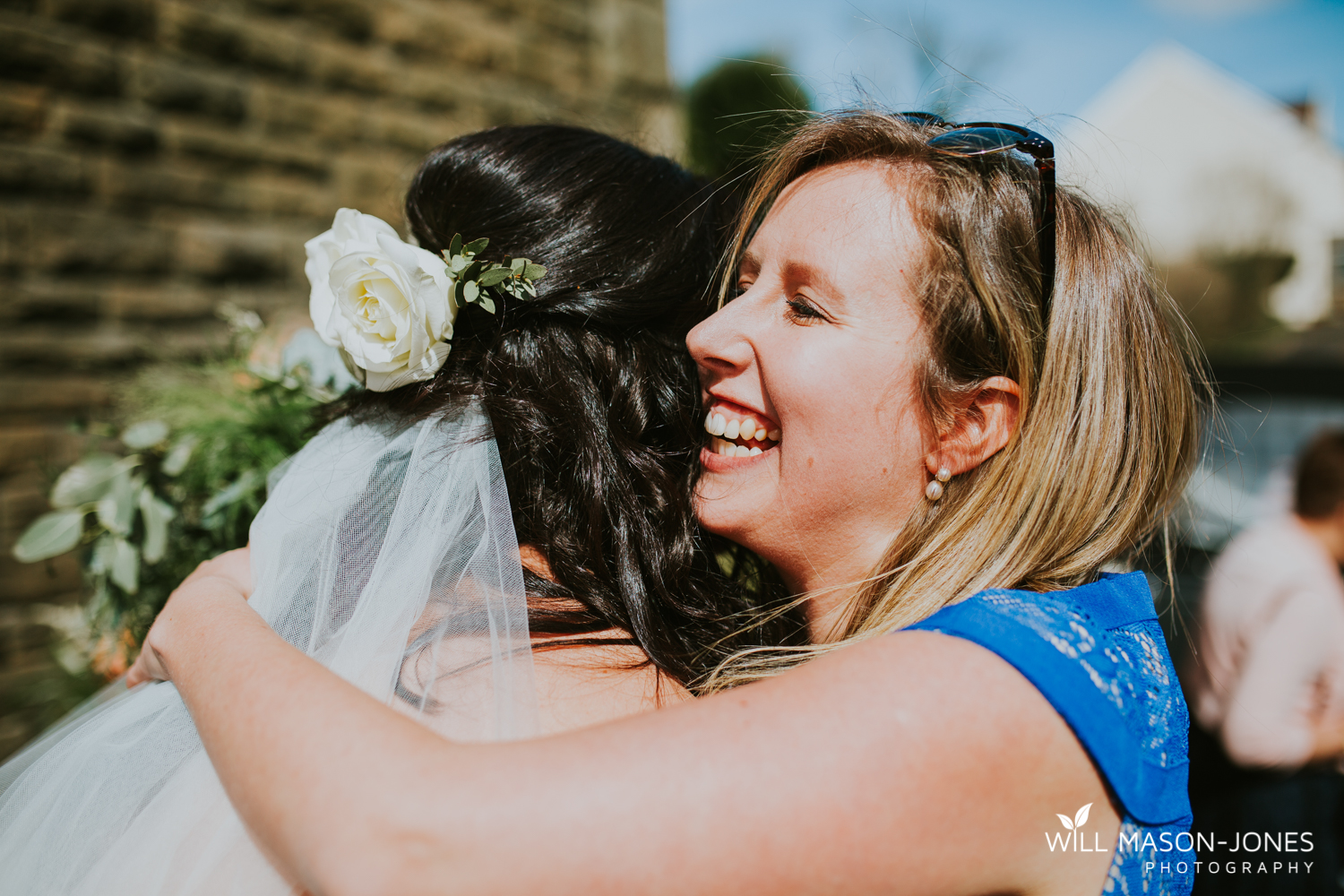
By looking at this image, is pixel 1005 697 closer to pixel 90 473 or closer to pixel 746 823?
pixel 746 823

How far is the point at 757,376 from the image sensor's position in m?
1.50

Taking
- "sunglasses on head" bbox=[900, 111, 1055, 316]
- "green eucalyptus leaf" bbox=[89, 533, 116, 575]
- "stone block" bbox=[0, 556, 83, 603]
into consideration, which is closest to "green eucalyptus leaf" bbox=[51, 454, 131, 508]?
"green eucalyptus leaf" bbox=[89, 533, 116, 575]

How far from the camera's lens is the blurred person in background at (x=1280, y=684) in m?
→ 2.89

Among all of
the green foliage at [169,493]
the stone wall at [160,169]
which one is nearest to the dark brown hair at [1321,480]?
the stone wall at [160,169]

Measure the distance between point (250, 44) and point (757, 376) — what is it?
3.44 m

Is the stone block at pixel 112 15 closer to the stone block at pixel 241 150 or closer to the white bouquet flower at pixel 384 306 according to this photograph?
the stone block at pixel 241 150

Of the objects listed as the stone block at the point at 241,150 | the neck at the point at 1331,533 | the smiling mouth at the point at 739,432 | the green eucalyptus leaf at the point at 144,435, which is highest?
the stone block at the point at 241,150

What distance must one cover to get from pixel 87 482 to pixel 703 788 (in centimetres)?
180

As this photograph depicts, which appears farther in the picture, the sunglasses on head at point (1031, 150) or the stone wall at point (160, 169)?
the stone wall at point (160, 169)

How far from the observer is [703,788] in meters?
0.85

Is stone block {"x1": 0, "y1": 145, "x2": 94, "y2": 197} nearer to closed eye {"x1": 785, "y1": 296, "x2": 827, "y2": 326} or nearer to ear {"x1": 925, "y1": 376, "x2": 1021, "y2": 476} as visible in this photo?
closed eye {"x1": 785, "y1": 296, "x2": 827, "y2": 326}

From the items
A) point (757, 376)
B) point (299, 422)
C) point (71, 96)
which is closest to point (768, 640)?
point (757, 376)

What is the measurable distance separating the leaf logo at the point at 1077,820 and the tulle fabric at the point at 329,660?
0.70 metres

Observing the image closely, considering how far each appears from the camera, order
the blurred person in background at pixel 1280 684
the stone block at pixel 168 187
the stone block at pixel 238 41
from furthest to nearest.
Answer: the stone block at pixel 238 41 < the stone block at pixel 168 187 < the blurred person in background at pixel 1280 684
